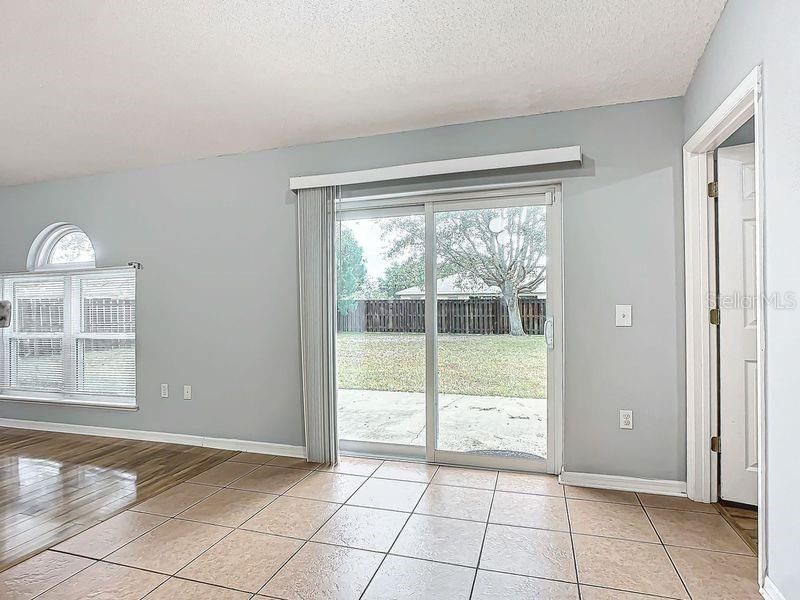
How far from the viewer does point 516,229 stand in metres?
3.25

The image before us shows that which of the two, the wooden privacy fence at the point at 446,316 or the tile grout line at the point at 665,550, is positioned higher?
the wooden privacy fence at the point at 446,316

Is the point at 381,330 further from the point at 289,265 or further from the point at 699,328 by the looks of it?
the point at 699,328

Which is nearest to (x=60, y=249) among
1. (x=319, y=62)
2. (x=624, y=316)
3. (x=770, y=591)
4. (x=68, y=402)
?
(x=68, y=402)

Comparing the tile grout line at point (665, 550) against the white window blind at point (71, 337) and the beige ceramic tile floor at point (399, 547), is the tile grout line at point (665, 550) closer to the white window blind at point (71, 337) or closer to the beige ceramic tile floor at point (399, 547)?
the beige ceramic tile floor at point (399, 547)

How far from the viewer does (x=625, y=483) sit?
2.94 m

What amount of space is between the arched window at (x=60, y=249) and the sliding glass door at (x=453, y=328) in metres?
2.79

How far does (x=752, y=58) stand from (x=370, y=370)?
2.78 m

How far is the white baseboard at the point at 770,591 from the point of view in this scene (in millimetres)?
1758

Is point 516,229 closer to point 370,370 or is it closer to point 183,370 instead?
point 370,370

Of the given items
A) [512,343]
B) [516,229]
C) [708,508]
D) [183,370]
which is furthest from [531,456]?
[183,370]

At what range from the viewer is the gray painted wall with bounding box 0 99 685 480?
289 cm

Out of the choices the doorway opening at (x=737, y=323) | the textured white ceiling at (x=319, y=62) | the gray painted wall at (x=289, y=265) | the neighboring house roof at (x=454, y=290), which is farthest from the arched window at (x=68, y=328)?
the doorway opening at (x=737, y=323)

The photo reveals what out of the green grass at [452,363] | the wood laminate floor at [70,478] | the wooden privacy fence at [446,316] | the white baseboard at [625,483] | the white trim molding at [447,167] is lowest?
the wood laminate floor at [70,478]

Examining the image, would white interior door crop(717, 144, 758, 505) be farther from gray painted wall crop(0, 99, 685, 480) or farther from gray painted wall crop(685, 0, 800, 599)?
gray painted wall crop(685, 0, 800, 599)
